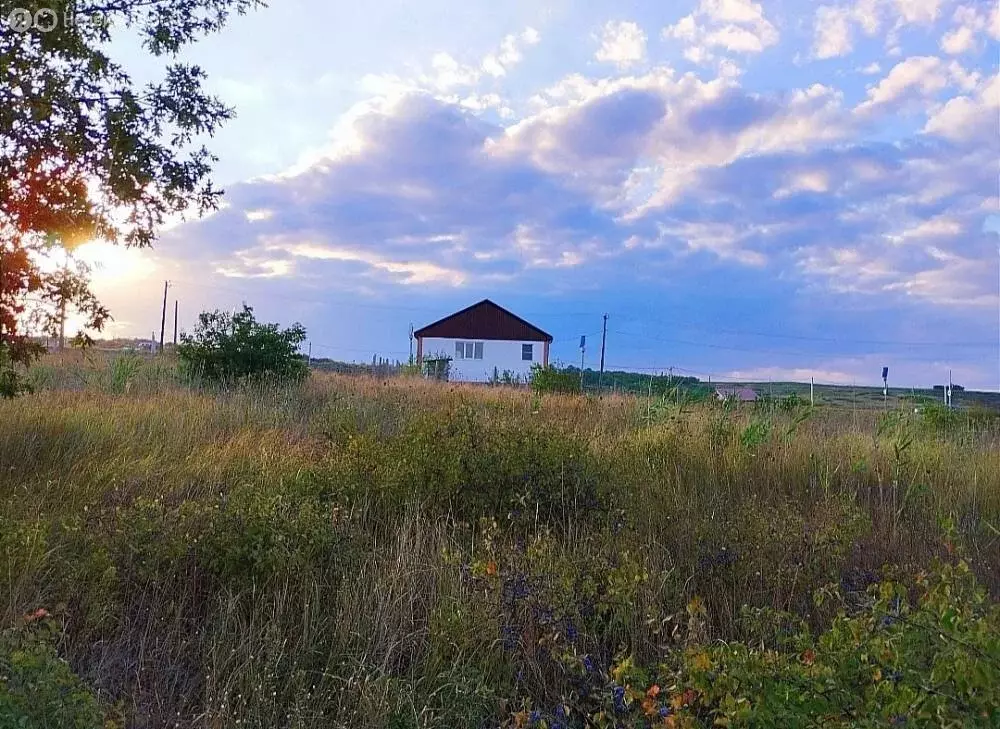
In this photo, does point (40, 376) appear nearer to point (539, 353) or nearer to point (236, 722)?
point (236, 722)

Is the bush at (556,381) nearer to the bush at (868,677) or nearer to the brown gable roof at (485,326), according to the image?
the bush at (868,677)

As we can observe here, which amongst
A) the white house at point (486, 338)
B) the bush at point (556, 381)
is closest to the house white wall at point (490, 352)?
the white house at point (486, 338)

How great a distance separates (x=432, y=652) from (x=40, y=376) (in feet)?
29.6

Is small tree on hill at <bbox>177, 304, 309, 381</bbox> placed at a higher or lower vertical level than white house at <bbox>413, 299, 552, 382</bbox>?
lower

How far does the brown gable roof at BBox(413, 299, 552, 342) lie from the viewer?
122 feet

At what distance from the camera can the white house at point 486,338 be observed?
37.1 m

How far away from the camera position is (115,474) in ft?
14.5

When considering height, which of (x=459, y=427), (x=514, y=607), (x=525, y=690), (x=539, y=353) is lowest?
(x=525, y=690)

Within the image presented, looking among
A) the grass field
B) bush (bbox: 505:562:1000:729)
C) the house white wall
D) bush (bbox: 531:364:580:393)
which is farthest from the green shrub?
the house white wall

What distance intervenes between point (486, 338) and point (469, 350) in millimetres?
1167

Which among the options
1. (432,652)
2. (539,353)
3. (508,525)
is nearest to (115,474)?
(508,525)

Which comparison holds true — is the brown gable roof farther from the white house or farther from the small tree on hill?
the small tree on hill
